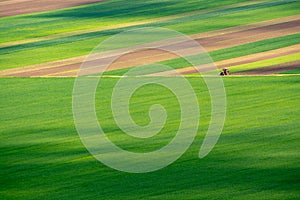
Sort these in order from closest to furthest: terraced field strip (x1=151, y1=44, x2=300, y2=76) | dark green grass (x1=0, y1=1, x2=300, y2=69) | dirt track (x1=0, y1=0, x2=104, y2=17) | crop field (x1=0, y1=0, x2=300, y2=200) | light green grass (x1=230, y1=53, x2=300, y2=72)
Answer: crop field (x1=0, y1=0, x2=300, y2=200) < light green grass (x1=230, y1=53, x2=300, y2=72) < terraced field strip (x1=151, y1=44, x2=300, y2=76) < dark green grass (x1=0, y1=1, x2=300, y2=69) < dirt track (x1=0, y1=0, x2=104, y2=17)

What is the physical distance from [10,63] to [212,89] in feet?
42.0

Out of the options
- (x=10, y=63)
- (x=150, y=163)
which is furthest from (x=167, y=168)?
(x=10, y=63)

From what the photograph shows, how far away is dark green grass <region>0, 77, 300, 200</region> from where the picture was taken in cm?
2402

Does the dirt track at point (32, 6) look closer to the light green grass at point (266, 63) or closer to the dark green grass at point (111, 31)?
the dark green grass at point (111, 31)

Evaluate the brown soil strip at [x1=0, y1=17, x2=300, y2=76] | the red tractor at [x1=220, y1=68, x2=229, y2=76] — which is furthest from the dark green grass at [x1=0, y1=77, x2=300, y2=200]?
the brown soil strip at [x1=0, y1=17, x2=300, y2=76]

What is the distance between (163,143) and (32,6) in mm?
35053

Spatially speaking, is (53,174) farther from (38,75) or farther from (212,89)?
(38,75)

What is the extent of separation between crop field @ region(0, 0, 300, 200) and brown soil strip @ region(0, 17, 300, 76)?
2.2 inches

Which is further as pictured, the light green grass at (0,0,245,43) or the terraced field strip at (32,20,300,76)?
the light green grass at (0,0,245,43)

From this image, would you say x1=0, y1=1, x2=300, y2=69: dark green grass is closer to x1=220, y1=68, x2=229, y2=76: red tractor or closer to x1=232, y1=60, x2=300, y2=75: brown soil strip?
x1=220, y1=68, x2=229, y2=76: red tractor

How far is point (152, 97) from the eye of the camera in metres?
36.6

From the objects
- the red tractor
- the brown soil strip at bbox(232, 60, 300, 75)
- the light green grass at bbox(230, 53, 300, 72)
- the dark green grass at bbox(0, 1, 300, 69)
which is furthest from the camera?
the dark green grass at bbox(0, 1, 300, 69)

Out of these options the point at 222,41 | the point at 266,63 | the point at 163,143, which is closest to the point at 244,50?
the point at 222,41

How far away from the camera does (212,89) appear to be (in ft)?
122
